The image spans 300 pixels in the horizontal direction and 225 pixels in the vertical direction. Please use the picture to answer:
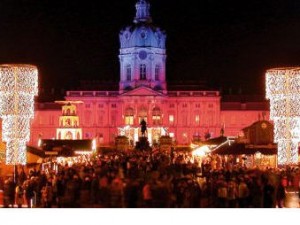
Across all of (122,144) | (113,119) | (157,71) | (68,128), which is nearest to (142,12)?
(157,71)

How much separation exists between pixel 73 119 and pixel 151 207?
54.4m

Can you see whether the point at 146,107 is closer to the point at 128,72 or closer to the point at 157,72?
the point at 157,72

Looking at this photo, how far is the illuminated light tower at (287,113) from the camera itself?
63.1 feet

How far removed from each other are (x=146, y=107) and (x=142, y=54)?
6398 millimetres

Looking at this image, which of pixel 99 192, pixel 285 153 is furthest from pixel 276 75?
pixel 99 192

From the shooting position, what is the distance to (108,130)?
85562mm

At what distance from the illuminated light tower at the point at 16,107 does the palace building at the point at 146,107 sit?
63.0 meters

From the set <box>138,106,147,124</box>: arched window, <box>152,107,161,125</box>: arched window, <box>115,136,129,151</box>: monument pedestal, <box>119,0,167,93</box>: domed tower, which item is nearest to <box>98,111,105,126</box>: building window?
<box>119,0,167,93</box>: domed tower

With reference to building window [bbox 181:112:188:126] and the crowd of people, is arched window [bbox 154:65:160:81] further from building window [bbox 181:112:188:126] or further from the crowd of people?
the crowd of people

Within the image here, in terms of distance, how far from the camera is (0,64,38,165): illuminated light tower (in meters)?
18.3

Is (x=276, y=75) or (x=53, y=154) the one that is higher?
(x=276, y=75)

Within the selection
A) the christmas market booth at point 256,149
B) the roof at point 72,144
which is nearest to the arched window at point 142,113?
the roof at point 72,144

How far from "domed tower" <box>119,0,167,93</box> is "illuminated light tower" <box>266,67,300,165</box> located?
222 ft
